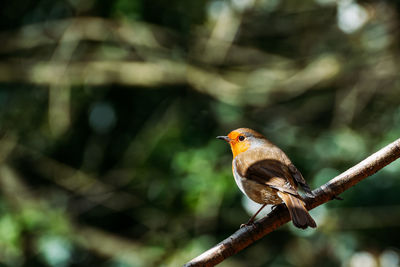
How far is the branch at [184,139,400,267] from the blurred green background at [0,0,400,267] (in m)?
2.20

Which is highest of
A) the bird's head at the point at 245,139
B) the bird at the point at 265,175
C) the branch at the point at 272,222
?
the bird's head at the point at 245,139

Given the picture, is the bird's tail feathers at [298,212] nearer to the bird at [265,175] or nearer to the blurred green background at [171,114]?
the bird at [265,175]

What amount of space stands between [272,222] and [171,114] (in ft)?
10.9

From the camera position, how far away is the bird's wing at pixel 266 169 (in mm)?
2586

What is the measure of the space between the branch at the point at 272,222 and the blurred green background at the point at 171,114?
7.22 ft

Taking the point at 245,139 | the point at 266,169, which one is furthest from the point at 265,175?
the point at 245,139

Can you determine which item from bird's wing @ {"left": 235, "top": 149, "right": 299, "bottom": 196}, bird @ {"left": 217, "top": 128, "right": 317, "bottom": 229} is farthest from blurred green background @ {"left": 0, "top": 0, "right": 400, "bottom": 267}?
bird's wing @ {"left": 235, "top": 149, "right": 299, "bottom": 196}

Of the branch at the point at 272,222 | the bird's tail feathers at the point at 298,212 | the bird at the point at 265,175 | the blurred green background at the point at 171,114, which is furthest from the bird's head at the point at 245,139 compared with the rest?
the blurred green background at the point at 171,114

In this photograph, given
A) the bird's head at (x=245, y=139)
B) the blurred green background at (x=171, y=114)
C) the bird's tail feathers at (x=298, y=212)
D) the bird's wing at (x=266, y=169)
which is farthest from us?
the blurred green background at (x=171, y=114)

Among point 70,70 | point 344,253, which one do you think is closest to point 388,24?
point 344,253

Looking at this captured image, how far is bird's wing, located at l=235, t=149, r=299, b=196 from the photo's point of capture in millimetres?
2586

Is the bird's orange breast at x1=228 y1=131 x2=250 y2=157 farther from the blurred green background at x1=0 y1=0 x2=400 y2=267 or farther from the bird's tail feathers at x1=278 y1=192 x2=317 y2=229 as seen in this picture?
the blurred green background at x1=0 y1=0 x2=400 y2=267

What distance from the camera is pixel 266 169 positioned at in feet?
8.98

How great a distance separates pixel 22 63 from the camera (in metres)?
5.55
